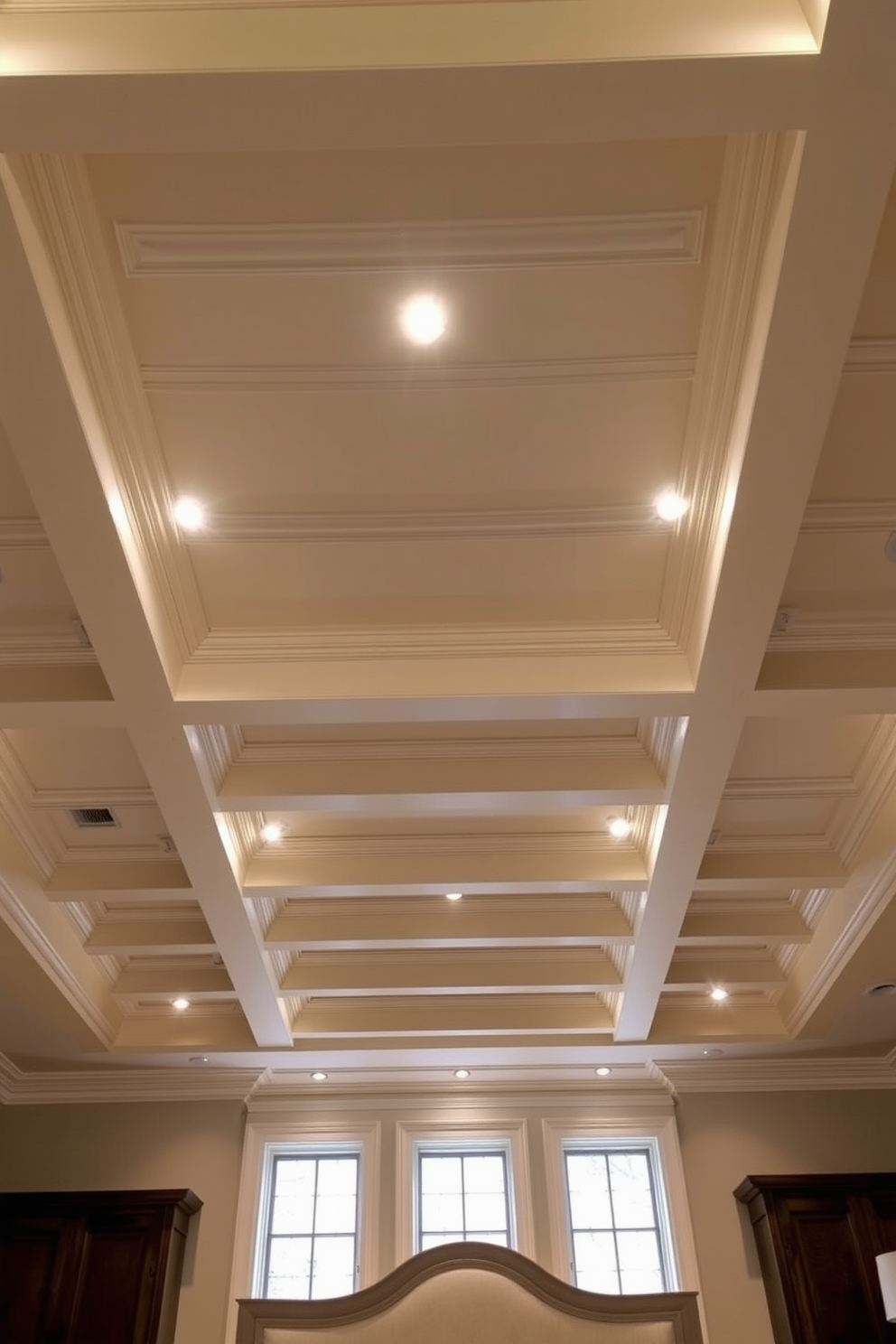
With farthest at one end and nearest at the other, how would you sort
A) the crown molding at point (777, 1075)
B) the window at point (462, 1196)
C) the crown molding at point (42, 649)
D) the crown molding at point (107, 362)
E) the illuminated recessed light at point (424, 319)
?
the crown molding at point (777, 1075) < the window at point (462, 1196) < the crown molding at point (42, 649) < the illuminated recessed light at point (424, 319) < the crown molding at point (107, 362)

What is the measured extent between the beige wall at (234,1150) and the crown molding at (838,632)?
3445mm

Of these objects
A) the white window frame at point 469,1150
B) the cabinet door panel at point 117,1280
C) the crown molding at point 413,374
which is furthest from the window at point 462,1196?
the crown molding at point 413,374

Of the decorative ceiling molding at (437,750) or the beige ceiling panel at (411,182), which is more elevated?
the beige ceiling panel at (411,182)

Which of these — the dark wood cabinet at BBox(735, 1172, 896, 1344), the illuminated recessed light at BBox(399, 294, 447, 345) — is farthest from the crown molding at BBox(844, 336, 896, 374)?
the dark wood cabinet at BBox(735, 1172, 896, 1344)

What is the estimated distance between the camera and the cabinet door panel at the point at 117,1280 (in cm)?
463

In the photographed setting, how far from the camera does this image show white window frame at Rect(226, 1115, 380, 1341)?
197 inches

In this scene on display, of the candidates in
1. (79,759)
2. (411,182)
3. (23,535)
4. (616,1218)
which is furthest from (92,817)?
(616,1218)

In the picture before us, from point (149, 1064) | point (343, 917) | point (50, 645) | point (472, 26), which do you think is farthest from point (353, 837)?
point (472, 26)

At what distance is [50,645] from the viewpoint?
309 cm

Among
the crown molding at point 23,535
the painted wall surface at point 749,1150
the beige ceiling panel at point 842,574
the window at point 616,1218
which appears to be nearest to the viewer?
the crown molding at point 23,535

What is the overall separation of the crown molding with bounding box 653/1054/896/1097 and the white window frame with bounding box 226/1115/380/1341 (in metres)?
1.66

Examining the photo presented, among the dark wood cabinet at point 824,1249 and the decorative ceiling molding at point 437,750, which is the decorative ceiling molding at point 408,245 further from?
the dark wood cabinet at point 824,1249

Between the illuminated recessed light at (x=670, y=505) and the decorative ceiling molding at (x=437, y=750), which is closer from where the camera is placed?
the illuminated recessed light at (x=670, y=505)

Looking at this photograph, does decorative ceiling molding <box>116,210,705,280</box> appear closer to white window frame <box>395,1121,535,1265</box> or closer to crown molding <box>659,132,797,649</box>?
crown molding <box>659,132,797,649</box>
